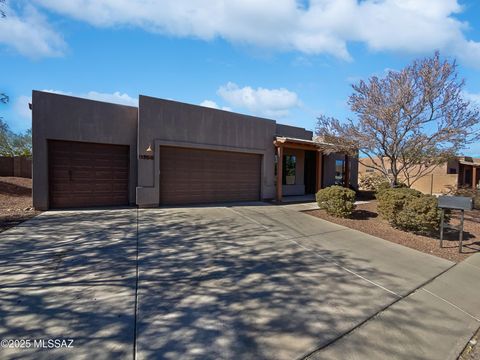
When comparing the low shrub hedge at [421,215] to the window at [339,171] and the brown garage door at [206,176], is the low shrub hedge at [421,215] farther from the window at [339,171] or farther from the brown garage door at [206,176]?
the window at [339,171]

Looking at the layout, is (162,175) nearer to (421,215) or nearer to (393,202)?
(393,202)

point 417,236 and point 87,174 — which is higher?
point 87,174

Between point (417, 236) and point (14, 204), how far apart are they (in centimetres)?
1320

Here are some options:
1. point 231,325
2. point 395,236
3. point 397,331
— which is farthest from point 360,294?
point 395,236

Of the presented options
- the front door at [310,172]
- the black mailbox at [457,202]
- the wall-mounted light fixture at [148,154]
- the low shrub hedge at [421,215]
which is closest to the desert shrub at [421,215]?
the low shrub hedge at [421,215]

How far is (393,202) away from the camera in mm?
8469

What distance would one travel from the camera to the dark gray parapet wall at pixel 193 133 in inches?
384

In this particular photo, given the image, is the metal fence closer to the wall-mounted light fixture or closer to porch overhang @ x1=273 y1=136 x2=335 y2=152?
the wall-mounted light fixture

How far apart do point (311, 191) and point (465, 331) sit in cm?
1295

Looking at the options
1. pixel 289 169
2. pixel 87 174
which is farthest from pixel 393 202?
pixel 87 174

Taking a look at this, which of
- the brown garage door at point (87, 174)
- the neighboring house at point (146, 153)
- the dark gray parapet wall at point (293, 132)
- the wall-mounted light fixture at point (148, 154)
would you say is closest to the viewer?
the neighboring house at point (146, 153)

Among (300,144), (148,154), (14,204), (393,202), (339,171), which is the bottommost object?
(14,204)

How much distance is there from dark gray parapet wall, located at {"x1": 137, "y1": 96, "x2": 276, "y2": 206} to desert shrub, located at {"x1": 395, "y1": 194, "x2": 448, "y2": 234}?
5.85 meters

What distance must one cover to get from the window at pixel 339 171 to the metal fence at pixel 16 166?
741 inches
